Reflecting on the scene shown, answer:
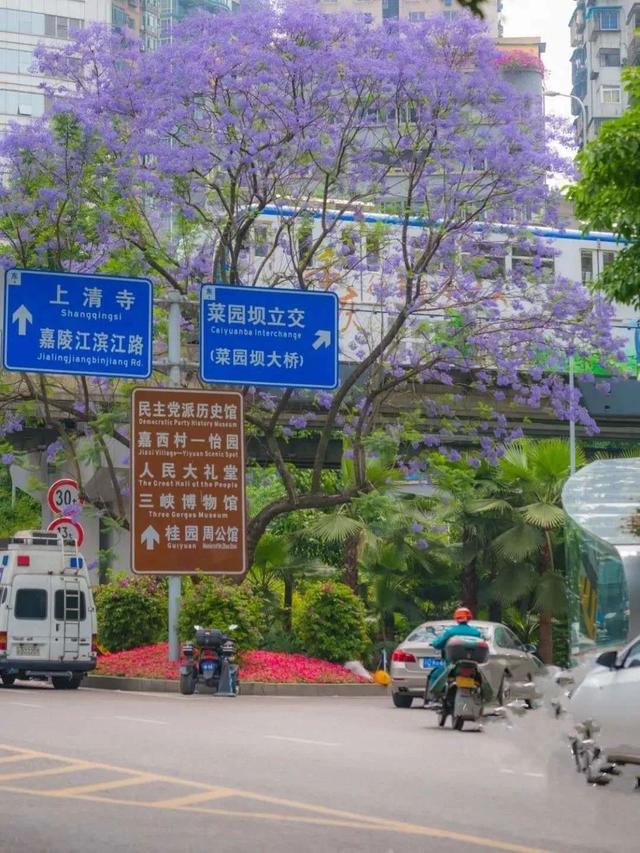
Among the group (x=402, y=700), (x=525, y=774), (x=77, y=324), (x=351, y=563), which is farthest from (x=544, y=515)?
(x=525, y=774)

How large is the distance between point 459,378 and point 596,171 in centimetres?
1480

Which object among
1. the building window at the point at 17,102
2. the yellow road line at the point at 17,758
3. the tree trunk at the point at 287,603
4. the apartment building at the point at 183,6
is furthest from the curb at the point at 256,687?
the apartment building at the point at 183,6

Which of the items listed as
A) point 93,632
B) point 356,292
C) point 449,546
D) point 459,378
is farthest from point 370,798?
point 449,546

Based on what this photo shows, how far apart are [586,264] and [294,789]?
25089 millimetres

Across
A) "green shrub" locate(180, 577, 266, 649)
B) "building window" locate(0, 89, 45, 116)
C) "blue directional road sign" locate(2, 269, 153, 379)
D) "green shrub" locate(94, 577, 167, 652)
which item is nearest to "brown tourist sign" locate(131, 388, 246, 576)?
"blue directional road sign" locate(2, 269, 153, 379)

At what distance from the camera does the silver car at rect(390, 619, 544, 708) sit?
2223 centimetres

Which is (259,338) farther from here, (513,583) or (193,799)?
(513,583)

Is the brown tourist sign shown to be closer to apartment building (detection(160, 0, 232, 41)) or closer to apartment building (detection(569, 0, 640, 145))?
apartment building (detection(569, 0, 640, 145))

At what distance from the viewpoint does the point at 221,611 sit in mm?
27328

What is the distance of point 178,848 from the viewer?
827 centimetres

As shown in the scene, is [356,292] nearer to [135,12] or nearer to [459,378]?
[459,378]

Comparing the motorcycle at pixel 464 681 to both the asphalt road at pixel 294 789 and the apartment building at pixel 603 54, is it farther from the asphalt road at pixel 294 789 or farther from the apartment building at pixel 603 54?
the apartment building at pixel 603 54

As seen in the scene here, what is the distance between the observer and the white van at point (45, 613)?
87.0 ft

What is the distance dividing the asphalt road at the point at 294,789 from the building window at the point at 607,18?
286 feet
